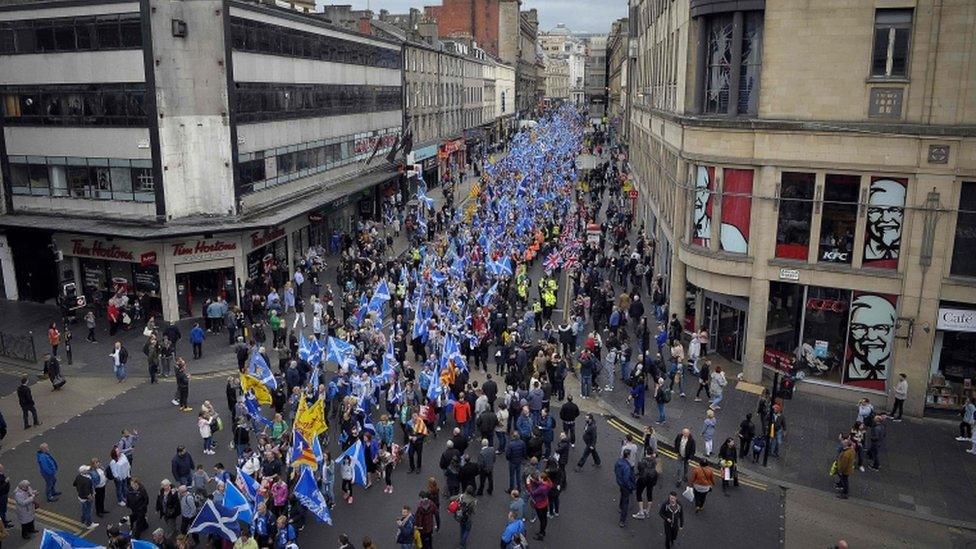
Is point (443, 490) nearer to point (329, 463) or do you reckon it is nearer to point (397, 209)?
point (329, 463)

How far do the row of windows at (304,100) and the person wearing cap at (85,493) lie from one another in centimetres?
2064

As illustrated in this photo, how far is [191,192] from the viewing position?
3177cm

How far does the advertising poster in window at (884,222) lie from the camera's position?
22.4 metres

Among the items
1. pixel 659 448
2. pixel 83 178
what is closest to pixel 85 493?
pixel 659 448

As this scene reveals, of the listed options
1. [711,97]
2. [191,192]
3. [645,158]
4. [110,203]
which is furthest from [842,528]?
[645,158]

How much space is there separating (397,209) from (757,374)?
3483 cm

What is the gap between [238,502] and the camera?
1385 centimetres

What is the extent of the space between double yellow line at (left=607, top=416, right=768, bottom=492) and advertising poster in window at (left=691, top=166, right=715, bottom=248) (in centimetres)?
780

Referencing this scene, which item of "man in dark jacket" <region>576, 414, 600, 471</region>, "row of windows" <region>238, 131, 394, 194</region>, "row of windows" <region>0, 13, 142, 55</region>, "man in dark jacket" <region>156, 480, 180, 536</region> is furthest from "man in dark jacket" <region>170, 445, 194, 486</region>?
"row of windows" <region>0, 13, 142, 55</region>

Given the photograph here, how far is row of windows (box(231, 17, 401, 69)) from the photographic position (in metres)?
33.0

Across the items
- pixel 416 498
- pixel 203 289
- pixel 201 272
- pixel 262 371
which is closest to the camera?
pixel 416 498

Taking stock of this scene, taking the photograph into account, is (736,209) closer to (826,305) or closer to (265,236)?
(826,305)

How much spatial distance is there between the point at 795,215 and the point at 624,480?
12.4 m

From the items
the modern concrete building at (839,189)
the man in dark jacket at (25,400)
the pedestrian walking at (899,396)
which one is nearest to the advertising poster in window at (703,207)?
the modern concrete building at (839,189)
